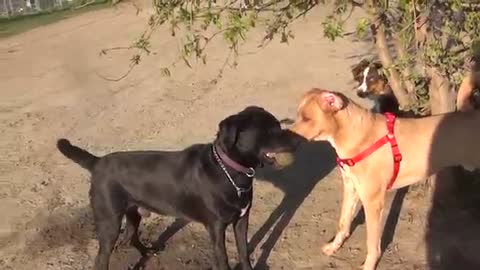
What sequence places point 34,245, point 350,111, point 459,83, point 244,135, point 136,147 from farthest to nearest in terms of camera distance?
point 136,147, point 34,245, point 459,83, point 350,111, point 244,135

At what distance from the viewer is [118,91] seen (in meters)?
11.0

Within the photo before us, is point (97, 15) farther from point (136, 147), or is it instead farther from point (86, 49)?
point (136, 147)

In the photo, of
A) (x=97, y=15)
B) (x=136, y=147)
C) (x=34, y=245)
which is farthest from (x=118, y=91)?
(x=97, y=15)

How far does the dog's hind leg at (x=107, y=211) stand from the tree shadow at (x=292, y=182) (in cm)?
112

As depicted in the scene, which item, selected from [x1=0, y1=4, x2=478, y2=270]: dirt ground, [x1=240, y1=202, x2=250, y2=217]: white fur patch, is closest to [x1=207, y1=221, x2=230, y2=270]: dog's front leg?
[x1=240, y1=202, x2=250, y2=217]: white fur patch

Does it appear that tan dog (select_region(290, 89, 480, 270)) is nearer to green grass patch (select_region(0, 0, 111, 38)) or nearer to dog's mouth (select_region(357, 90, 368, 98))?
dog's mouth (select_region(357, 90, 368, 98))

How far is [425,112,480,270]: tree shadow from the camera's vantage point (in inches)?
203

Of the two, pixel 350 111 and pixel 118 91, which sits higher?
pixel 350 111

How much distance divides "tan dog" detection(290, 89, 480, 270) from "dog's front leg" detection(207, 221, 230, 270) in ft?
2.64

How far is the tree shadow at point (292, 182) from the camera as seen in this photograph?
5.94 metres

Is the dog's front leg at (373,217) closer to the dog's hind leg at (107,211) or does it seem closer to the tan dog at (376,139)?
the tan dog at (376,139)

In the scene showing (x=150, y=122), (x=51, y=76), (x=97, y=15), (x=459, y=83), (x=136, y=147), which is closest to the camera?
(x=459, y=83)

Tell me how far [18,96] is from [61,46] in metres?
4.23

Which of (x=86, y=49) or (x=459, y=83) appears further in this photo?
(x=86, y=49)
